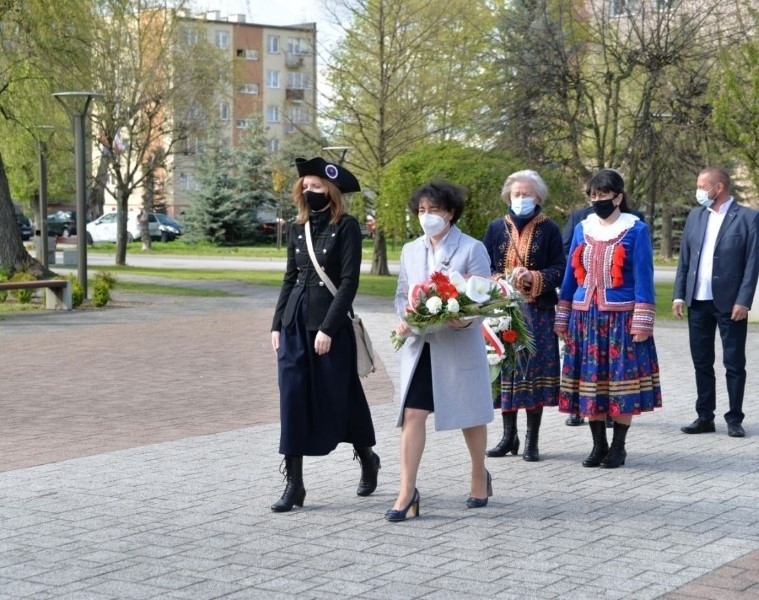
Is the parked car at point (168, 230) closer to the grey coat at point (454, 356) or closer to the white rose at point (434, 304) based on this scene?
the grey coat at point (454, 356)

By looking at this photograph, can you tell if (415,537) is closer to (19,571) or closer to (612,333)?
(19,571)

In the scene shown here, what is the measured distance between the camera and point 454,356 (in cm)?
680

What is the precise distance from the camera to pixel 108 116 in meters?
38.0

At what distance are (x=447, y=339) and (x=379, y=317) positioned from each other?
14.0 metres

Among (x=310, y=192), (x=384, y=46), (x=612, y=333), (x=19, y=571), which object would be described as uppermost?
(x=384, y=46)

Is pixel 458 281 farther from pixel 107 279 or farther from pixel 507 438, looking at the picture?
pixel 107 279

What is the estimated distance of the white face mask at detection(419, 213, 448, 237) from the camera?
6.73 m

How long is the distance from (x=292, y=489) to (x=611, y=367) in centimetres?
233

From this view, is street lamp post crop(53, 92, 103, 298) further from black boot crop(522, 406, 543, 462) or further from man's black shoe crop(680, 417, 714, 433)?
black boot crop(522, 406, 543, 462)

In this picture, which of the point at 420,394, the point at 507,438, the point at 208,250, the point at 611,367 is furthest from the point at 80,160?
the point at 208,250

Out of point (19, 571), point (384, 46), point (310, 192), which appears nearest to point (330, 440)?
point (310, 192)

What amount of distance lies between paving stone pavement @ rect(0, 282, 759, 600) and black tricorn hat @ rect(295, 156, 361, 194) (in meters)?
1.71

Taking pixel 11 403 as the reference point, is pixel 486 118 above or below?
above

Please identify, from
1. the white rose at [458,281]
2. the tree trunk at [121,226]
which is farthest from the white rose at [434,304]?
the tree trunk at [121,226]
